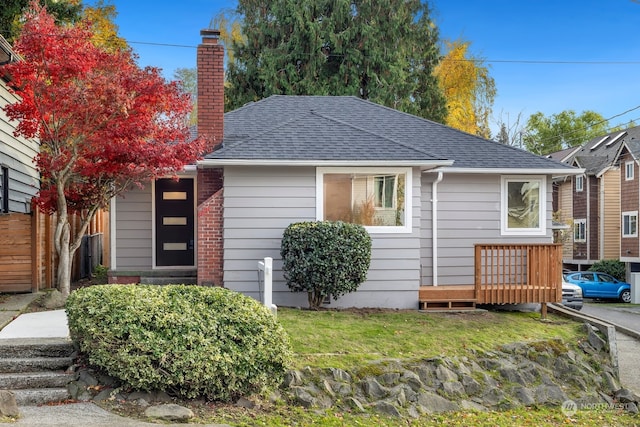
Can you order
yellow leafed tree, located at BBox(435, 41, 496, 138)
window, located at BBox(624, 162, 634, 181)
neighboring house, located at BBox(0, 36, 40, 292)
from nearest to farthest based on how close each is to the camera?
neighboring house, located at BBox(0, 36, 40, 292) → window, located at BBox(624, 162, 634, 181) → yellow leafed tree, located at BBox(435, 41, 496, 138)

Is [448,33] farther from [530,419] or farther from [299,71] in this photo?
[530,419]

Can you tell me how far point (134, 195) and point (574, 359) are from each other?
351 inches

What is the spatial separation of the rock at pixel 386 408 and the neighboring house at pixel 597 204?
28995mm

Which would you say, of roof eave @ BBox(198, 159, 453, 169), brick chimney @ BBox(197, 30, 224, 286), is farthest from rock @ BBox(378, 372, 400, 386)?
brick chimney @ BBox(197, 30, 224, 286)

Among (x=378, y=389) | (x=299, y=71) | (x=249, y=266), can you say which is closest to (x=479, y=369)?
(x=378, y=389)

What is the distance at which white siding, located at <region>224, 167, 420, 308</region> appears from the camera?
38.2 feet

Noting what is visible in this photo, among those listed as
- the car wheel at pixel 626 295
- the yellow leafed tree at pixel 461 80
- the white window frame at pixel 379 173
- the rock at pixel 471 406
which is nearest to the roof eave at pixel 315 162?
the white window frame at pixel 379 173

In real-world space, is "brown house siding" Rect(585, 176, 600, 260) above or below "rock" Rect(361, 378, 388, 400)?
above

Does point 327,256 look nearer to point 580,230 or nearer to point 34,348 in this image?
point 34,348

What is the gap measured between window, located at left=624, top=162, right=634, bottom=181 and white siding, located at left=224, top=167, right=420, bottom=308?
24702mm

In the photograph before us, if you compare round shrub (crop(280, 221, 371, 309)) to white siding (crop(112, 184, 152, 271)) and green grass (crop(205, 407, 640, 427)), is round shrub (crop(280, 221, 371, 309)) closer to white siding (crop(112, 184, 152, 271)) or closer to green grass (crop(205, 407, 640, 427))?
green grass (crop(205, 407, 640, 427))

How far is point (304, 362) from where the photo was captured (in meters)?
8.18

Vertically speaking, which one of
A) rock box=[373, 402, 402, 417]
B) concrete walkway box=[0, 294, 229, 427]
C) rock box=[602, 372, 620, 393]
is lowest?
rock box=[602, 372, 620, 393]

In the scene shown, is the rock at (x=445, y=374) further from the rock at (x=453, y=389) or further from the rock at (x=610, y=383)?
the rock at (x=610, y=383)
